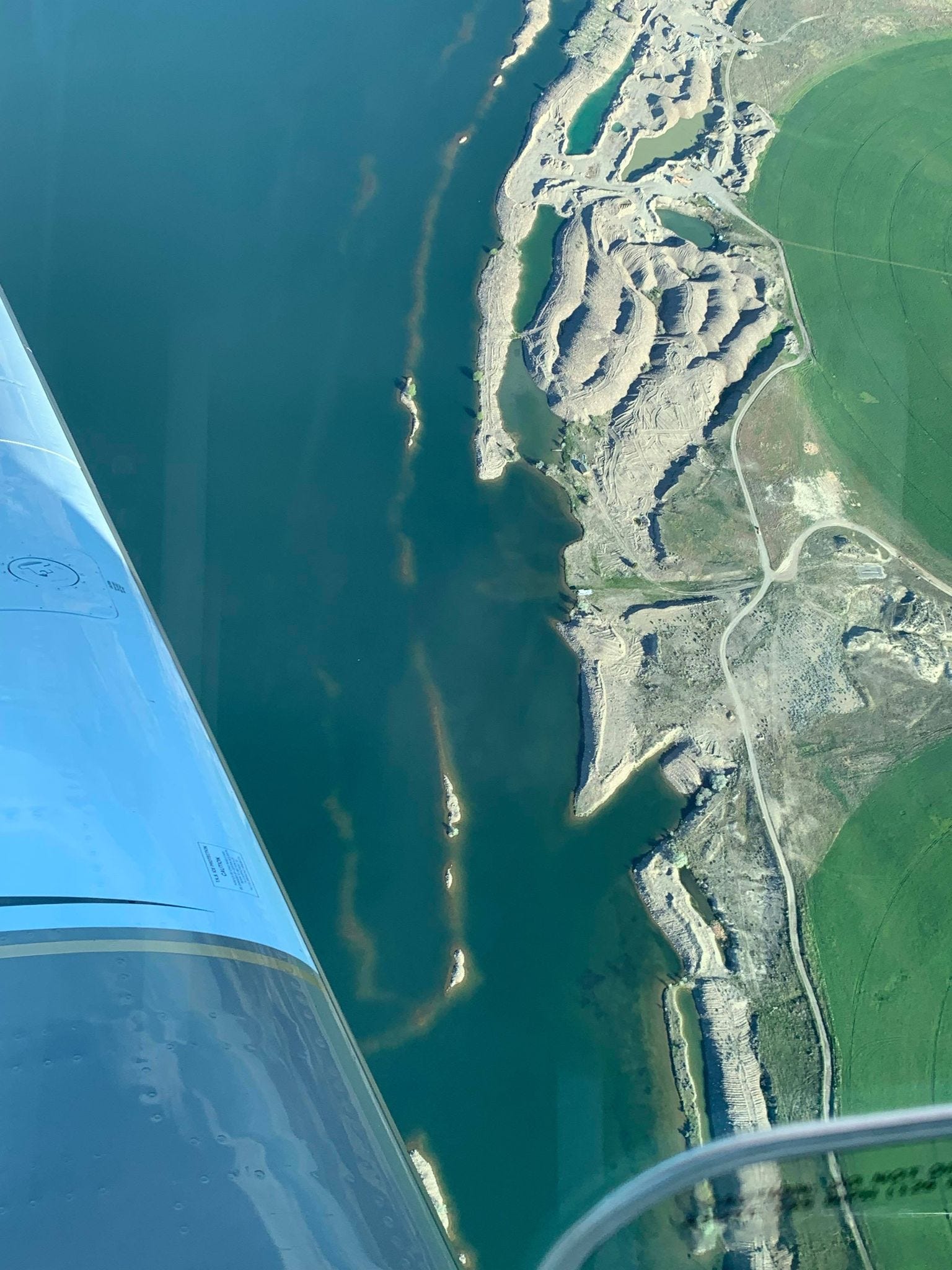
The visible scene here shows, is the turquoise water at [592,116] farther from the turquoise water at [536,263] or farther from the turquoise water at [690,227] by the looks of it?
the turquoise water at [690,227]

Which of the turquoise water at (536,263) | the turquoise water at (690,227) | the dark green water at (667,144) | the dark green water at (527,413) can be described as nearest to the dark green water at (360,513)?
the dark green water at (527,413)

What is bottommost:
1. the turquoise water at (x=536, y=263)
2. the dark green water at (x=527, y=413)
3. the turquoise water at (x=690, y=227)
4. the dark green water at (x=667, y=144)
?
the dark green water at (x=527, y=413)

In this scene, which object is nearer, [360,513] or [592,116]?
[360,513]

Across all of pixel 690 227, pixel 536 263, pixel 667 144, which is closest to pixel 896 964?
pixel 536 263

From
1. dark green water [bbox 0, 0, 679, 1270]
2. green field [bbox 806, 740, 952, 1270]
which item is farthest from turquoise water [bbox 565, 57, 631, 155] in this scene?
green field [bbox 806, 740, 952, 1270]

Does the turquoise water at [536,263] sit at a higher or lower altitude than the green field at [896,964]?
higher

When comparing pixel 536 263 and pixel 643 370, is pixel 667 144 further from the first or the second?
pixel 643 370
